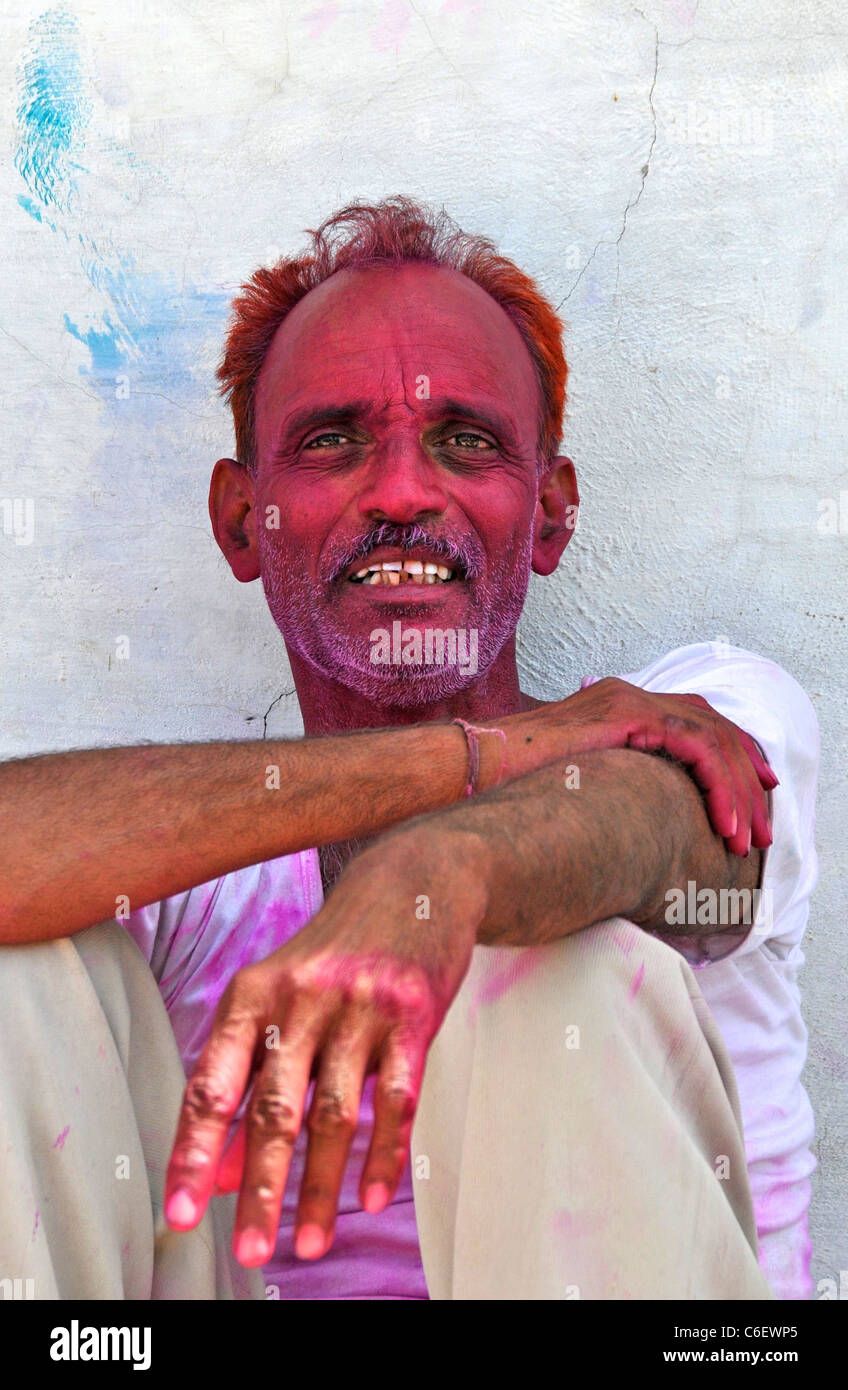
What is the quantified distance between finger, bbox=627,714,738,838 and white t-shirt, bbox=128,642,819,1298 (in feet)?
0.45

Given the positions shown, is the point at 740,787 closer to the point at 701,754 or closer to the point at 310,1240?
the point at 701,754

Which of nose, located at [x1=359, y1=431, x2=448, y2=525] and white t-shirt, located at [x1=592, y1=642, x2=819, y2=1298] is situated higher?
nose, located at [x1=359, y1=431, x2=448, y2=525]

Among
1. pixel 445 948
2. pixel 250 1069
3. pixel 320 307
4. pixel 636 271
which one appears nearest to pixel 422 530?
pixel 320 307

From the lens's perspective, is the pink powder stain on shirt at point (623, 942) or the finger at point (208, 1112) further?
the pink powder stain on shirt at point (623, 942)

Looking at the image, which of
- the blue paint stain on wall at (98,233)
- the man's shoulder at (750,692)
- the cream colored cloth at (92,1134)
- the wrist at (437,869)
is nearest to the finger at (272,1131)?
the wrist at (437,869)

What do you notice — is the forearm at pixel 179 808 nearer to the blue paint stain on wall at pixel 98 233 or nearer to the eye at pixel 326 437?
the eye at pixel 326 437

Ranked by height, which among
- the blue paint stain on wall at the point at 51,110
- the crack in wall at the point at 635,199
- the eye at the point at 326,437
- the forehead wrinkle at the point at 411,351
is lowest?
the eye at the point at 326,437

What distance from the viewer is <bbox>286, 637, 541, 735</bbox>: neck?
2236 mm

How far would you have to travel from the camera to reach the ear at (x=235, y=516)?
2.48 m

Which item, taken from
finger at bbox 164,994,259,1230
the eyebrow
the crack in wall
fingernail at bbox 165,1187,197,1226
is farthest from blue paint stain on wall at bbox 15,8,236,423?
fingernail at bbox 165,1187,197,1226

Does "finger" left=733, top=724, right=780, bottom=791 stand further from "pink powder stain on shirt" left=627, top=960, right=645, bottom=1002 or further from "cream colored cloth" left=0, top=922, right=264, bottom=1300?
"cream colored cloth" left=0, top=922, right=264, bottom=1300

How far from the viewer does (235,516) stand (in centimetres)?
249

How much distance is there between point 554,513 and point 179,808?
1.10 meters

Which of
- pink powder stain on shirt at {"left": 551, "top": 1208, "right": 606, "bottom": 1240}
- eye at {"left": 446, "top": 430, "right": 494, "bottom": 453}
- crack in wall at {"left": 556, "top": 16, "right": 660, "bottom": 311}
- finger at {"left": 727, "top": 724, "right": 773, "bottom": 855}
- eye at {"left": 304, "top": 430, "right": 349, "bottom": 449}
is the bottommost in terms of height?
pink powder stain on shirt at {"left": 551, "top": 1208, "right": 606, "bottom": 1240}
